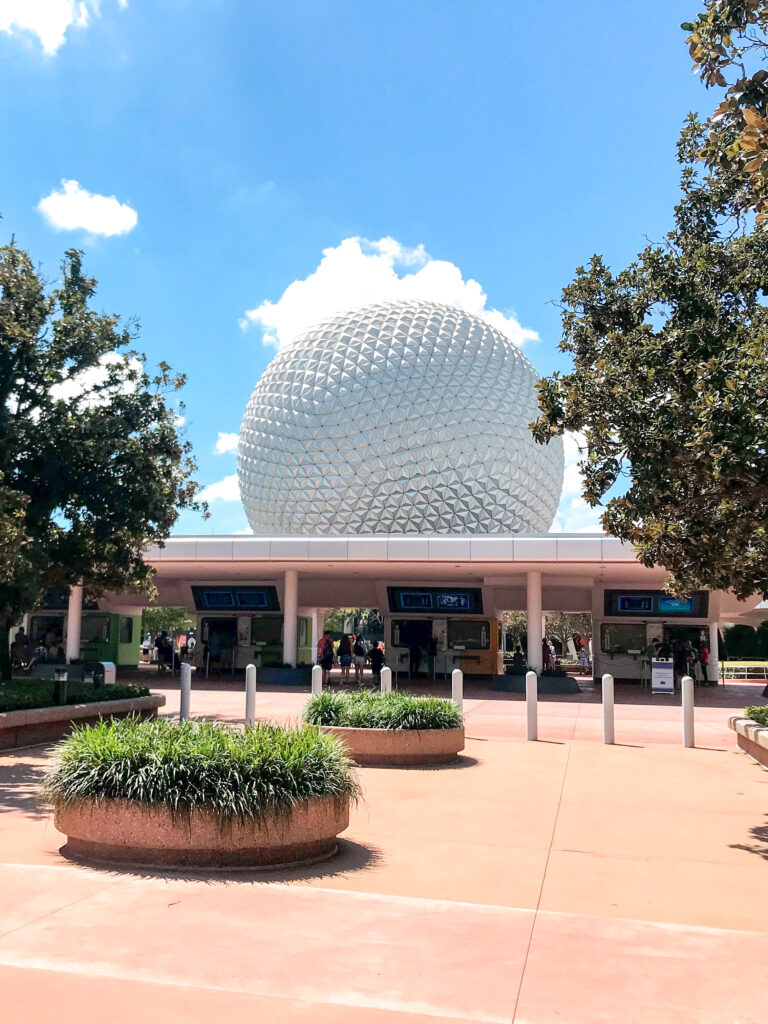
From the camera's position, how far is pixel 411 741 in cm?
1220

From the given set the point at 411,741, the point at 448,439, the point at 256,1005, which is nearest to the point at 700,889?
the point at 256,1005

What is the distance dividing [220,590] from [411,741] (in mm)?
23458

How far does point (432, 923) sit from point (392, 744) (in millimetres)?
6595

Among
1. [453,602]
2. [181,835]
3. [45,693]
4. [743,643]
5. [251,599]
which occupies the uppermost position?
[251,599]

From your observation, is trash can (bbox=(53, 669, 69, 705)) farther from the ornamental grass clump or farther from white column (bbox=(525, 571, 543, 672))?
white column (bbox=(525, 571, 543, 672))

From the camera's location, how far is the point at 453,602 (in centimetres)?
3281

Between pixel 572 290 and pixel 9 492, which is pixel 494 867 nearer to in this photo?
pixel 572 290

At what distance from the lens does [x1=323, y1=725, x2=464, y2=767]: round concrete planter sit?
1219cm

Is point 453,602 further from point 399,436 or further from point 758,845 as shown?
point 758,845

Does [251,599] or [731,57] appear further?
[251,599]

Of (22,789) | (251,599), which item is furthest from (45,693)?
(251,599)

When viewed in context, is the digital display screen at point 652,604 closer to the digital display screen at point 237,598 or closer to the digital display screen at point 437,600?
the digital display screen at point 437,600

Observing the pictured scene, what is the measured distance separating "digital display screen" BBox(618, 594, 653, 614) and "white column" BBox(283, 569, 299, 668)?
37.8 ft

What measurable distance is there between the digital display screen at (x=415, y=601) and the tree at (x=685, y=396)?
21.0 m
